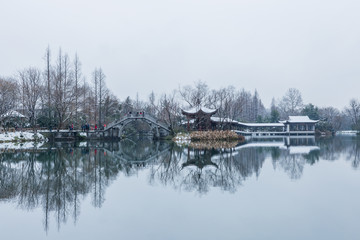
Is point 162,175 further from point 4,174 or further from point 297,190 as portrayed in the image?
point 4,174

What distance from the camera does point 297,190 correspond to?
8.16 metres

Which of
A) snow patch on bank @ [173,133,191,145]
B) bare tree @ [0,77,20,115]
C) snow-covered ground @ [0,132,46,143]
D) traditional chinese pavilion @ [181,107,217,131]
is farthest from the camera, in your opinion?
traditional chinese pavilion @ [181,107,217,131]

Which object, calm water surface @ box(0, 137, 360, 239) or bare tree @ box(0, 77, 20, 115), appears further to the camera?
bare tree @ box(0, 77, 20, 115)

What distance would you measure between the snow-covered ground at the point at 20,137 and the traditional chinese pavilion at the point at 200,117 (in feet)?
57.6

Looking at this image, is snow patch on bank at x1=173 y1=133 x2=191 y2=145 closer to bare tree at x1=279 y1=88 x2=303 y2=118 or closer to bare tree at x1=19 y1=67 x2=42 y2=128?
bare tree at x1=19 y1=67 x2=42 y2=128

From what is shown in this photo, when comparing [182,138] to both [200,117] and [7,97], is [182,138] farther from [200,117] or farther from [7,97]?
[7,97]

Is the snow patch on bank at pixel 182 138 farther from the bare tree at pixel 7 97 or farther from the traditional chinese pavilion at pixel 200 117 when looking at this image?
the bare tree at pixel 7 97

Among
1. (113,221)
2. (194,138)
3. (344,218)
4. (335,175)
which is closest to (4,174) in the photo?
(113,221)

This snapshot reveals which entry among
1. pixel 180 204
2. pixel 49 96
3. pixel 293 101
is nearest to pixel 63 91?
pixel 49 96

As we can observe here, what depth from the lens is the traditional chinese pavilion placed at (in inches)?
1457

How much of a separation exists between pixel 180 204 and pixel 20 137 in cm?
2762

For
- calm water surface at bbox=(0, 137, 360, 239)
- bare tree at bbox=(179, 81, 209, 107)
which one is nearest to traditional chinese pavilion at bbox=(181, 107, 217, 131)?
bare tree at bbox=(179, 81, 209, 107)

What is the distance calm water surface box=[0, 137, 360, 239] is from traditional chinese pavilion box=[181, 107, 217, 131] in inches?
1003

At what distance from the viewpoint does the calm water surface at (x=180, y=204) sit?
207 inches
